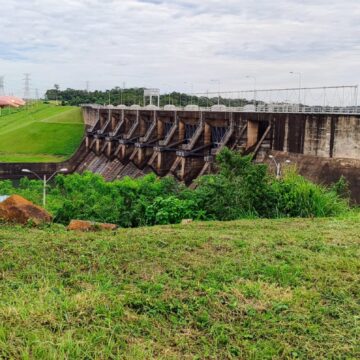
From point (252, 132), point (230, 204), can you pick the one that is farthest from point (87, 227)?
point (252, 132)

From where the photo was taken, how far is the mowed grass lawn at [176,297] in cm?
351

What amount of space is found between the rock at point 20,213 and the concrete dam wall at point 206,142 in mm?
13451

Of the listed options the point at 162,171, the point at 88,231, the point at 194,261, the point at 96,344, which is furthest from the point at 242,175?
the point at 162,171

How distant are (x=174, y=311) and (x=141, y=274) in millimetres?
833

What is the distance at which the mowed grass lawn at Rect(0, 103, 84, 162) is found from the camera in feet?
159

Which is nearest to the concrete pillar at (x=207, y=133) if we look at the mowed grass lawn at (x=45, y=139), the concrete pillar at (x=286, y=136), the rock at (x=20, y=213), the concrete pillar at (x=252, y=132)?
the concrete pillar at (x=252, y=132)

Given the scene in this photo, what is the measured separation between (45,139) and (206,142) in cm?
2936

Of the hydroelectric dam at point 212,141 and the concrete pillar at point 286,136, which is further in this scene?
the concrete pillar at point 286,136

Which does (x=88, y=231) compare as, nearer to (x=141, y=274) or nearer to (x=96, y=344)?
(x=141, y=274)

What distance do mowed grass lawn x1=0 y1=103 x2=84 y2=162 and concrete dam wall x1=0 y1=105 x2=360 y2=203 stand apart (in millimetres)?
2172

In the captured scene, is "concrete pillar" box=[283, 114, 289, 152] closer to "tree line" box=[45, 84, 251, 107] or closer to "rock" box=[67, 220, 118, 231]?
"rock" box=[67, 220, 118, 231]

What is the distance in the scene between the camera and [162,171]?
3253cm

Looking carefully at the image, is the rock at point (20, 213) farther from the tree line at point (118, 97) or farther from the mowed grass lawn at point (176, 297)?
the tree line at point (118, 97)

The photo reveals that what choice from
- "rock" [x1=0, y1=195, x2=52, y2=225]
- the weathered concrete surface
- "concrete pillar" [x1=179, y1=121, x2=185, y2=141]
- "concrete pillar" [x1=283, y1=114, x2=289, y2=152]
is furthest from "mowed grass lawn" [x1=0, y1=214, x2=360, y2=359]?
"concrete pillar" [x1=179, y1=121, x2=185, y2=141]
